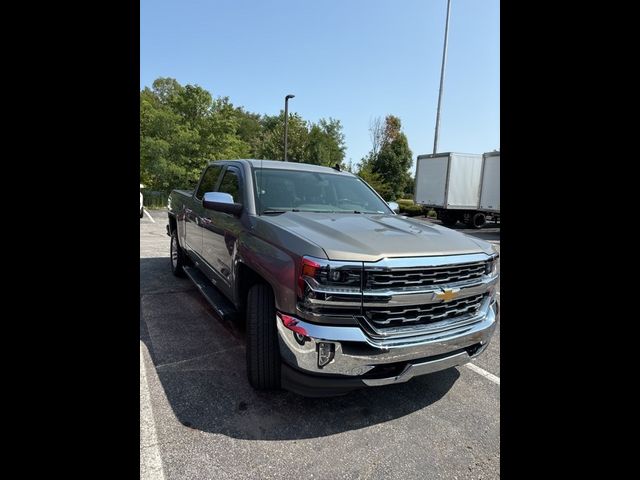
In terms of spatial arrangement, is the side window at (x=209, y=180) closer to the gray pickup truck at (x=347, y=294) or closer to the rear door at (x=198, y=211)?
the rear door at (x=198, y=211)

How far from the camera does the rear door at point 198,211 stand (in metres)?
4.59

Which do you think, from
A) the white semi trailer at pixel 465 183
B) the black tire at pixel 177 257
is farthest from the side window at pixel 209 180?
the white semi trailer at pixel 465 183

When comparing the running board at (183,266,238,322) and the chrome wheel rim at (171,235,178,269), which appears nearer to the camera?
the running board at (183,266,238,322)

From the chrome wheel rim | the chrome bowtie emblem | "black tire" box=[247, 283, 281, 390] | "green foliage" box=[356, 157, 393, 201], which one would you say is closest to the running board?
"black tire" box=[247, 283, 281, 390]

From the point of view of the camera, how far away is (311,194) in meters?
3.70

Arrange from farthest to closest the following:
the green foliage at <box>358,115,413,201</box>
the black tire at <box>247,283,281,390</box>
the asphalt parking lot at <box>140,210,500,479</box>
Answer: the green foliage at <box>358,115,413,201</box>, the black tire at <box>247,283,281,390</box>, the asphalt parking lot at <box>140,210,500,479</box>

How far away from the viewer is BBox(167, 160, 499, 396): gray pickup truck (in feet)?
7.23

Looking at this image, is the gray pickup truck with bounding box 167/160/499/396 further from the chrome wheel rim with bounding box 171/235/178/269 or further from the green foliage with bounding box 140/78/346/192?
the green foliage with bounding box 140/78/346/192

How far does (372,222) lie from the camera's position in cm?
310

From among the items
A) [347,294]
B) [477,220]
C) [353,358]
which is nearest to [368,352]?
[353,358]

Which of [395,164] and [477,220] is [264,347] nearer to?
[477,220]

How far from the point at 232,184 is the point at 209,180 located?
108 centimetres
